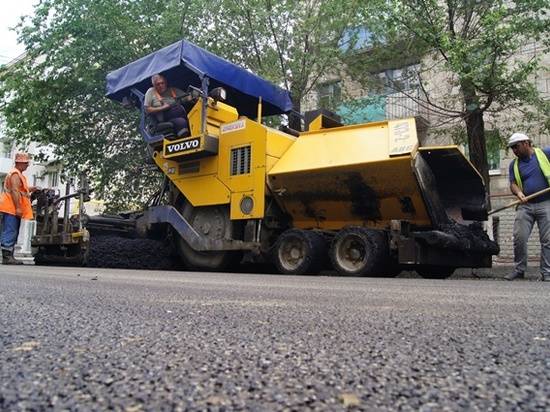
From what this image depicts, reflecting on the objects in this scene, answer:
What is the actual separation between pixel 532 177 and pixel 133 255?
5.77m

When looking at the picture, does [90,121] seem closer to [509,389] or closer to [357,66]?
[357,66]

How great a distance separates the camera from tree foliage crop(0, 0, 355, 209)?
38.9ft

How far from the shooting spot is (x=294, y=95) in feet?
40.1

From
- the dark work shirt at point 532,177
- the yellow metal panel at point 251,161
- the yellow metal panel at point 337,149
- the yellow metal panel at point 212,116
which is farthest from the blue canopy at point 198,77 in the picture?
the dark work shirt at point 532,177

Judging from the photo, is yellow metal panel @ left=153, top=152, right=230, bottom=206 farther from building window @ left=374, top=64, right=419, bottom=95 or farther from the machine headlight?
building window @ left=374, top=64, right=419, bottom=95

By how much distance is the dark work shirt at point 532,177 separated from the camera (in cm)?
593

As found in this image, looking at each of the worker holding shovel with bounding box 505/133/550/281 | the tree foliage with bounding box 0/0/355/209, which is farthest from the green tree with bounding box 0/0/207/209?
the worker holding shovel with bounding box 505/133/550/281

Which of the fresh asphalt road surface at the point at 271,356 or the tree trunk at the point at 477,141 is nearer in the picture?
the fresh asphalt road surface at the point at 271,356

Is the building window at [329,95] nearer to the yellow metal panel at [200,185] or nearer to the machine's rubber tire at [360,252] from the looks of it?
the yellow metal panel at [200,185]

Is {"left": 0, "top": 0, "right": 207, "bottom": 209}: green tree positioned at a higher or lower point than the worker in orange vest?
higher

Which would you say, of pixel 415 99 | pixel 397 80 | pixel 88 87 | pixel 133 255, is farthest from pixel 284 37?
pixel 133 255

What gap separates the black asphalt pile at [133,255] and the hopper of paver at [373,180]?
2233 millimetres

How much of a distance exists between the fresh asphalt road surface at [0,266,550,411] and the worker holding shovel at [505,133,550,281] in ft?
12.0

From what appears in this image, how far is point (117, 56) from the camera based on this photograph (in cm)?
1184
